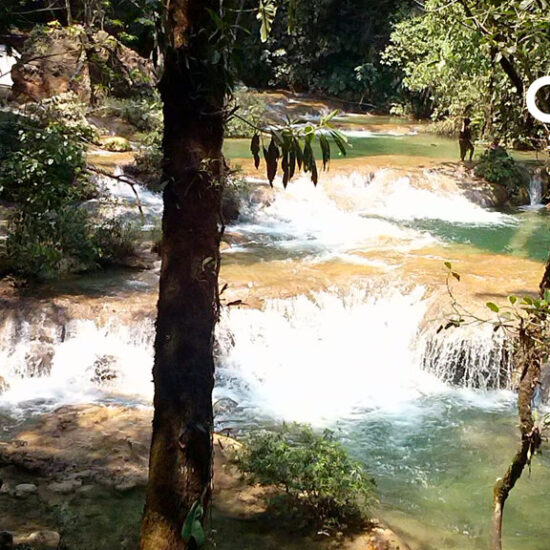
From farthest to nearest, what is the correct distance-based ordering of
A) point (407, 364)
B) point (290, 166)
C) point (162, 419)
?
point (407, 364) < point (162, 419) < point (290, 166)

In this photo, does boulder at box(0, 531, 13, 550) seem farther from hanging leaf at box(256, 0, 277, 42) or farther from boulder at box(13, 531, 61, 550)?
hanging leaf at box(256, 0, 277, 42)

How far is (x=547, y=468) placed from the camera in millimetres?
6180

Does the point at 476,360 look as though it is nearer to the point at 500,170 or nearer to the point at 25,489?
the point at 25,489

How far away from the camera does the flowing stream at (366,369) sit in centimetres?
585

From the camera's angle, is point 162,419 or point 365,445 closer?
point 162,419

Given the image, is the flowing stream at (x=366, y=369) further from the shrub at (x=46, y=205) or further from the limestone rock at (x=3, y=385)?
the shrub at (x=46, y=205)

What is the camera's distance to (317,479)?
175 inches

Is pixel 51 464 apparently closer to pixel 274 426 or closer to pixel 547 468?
pixel 274 426

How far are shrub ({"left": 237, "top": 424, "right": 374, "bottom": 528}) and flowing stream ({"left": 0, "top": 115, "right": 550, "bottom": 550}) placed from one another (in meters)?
0.69

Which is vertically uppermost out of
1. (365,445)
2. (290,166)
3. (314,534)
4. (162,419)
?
(290,166)

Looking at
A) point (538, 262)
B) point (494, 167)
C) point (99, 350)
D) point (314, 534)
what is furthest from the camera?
point (494, 167)

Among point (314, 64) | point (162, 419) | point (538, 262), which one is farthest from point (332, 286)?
point (314, 64)

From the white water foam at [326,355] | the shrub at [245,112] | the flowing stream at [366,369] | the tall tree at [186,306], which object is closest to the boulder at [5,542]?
the tall tree at [186,306]

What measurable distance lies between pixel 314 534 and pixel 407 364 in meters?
4.39
